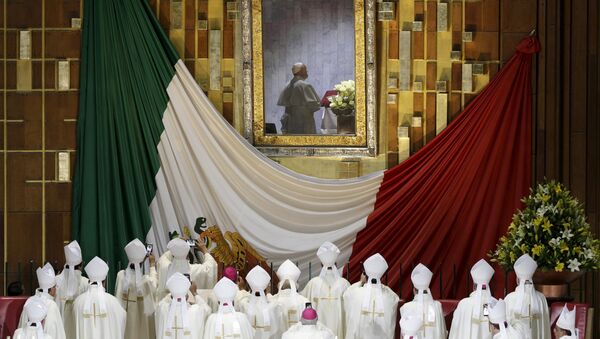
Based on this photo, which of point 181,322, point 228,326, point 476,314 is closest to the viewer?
point 228,326

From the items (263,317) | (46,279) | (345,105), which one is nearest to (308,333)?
(263,317)

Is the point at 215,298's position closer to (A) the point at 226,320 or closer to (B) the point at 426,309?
(A) the point at 226,320

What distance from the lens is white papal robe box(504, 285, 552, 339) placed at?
11.7 m

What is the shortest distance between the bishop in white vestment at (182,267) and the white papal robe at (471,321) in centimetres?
282

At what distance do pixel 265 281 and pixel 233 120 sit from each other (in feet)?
10.8

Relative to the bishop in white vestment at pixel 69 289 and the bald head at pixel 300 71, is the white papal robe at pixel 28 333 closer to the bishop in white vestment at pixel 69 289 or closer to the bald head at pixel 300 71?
the bishop in white vestment at pixel 69 289

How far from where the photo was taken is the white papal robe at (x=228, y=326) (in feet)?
36.4

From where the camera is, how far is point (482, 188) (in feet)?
47.2

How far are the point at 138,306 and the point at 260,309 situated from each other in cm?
151

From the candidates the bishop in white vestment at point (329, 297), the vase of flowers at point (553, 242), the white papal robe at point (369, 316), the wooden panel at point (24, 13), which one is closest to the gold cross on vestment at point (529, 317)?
the vase of flowers at point (553, 242)

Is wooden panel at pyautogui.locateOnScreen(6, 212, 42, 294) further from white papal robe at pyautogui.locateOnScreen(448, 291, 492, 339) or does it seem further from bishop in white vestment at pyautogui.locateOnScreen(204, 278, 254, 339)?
white papal robe at pyautogui.locateOnScreen(448, 291, 492, 339)

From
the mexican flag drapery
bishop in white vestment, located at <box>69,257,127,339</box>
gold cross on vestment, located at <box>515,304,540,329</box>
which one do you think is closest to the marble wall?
the mexican flag drapery

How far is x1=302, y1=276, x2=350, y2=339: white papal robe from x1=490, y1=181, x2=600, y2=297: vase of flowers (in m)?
1.68

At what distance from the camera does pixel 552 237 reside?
12.3 metres
